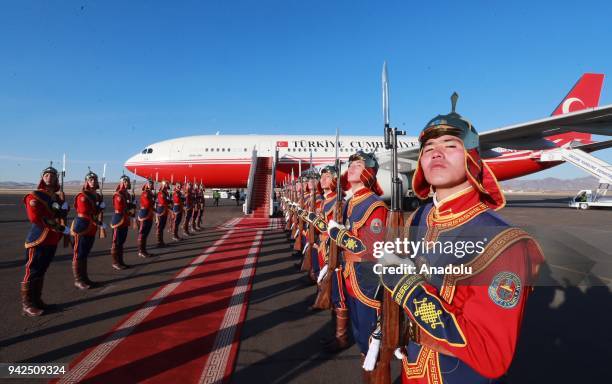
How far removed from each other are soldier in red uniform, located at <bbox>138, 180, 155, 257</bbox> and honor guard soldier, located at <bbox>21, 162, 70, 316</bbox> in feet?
12.1

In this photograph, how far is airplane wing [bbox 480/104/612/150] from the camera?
546cm

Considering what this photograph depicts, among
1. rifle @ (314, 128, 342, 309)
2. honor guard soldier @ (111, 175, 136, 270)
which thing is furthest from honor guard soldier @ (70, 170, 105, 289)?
rifle @ (314, 128, 342, 309)

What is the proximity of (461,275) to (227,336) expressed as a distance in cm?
348

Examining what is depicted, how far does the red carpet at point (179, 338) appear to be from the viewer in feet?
10.8

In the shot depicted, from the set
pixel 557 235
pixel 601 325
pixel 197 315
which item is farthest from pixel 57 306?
pixel 601 325

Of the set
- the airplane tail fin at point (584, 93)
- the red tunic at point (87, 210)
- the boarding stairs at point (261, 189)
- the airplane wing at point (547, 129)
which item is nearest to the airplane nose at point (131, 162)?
the boarding stairs at point (261, 189)

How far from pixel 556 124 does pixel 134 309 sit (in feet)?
30.2

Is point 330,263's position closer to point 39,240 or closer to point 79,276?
point 39,240

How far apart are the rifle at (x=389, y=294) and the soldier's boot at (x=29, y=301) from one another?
17.1 feet

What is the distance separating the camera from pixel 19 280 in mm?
6516

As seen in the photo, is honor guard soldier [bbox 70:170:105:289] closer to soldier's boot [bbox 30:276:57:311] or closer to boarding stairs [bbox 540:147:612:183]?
soldier's boot [bbox 30:276:57:311]

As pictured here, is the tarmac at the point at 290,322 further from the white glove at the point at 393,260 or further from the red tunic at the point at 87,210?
the red tunic at the point at 87,210

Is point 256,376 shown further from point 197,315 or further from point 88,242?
point 88,242

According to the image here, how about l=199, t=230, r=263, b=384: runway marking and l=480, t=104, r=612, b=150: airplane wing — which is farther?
l=480, t=104, r=612, b=150: airplane wing
